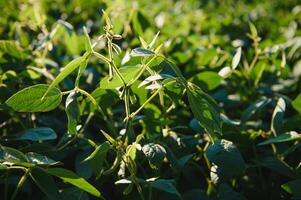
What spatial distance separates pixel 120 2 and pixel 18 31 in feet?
1.45

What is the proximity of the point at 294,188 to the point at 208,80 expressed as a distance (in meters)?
0.45

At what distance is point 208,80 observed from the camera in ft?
4.50

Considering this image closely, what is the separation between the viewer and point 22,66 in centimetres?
151

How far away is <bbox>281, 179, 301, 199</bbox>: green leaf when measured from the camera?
1030 mm

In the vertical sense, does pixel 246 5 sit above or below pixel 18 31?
below

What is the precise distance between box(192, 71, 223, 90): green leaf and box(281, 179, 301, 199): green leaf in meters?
0.42

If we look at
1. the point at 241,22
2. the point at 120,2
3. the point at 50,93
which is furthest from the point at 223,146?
the point at 241,22

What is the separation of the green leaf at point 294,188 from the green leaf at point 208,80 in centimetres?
42

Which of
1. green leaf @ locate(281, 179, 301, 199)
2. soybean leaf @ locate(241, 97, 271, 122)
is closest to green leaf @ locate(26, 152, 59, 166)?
green leaf @ locate(281, 179, 301, 199)

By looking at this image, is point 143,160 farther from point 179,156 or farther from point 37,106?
point 37,106

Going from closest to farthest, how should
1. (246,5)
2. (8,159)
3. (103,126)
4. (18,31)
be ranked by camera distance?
(8,159) < (103,126) < (18,31) < (246,5)

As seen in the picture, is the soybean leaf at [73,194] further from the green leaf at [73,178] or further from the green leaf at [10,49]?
the green leaf at [10,49]

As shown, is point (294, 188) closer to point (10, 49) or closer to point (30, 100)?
point (30, 100)

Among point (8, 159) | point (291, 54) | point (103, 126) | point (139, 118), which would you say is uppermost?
point (8, 159)
